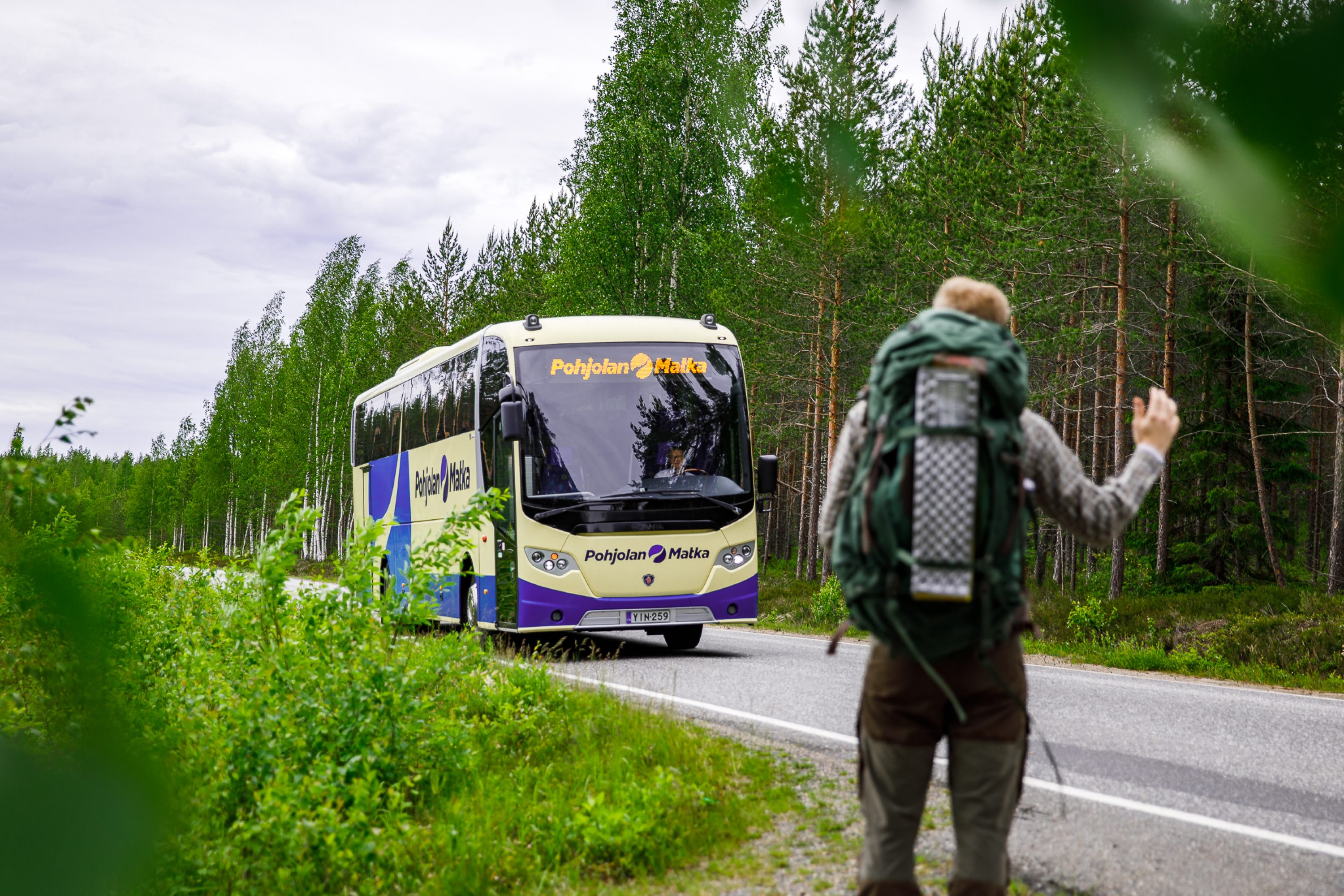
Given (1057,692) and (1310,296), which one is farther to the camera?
(1057,692)

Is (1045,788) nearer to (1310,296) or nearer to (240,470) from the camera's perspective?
(1310,296)

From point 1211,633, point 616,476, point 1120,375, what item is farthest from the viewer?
point 1120,375

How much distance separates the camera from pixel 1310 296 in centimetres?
79

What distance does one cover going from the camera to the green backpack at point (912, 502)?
274 cm

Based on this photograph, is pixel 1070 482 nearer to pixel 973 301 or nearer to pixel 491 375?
pixel 973 301

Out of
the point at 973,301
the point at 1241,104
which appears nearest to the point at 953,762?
the point at 973,301

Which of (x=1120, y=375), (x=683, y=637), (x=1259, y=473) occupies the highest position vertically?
(x=1120, y=375)

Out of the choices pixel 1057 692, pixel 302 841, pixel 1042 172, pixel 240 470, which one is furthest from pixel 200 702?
pixel 240 470

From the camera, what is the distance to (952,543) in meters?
2.70

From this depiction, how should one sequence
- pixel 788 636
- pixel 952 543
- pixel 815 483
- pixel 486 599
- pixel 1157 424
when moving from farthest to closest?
pixel 815 483 → pixel 788 636 → pixel 486 599 → pixel 1157 424 → pixel 952 543

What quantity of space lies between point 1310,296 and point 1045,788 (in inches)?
222

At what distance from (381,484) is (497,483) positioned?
715cm

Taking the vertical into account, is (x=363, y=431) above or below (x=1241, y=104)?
above

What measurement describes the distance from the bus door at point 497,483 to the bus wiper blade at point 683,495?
1184 mm
